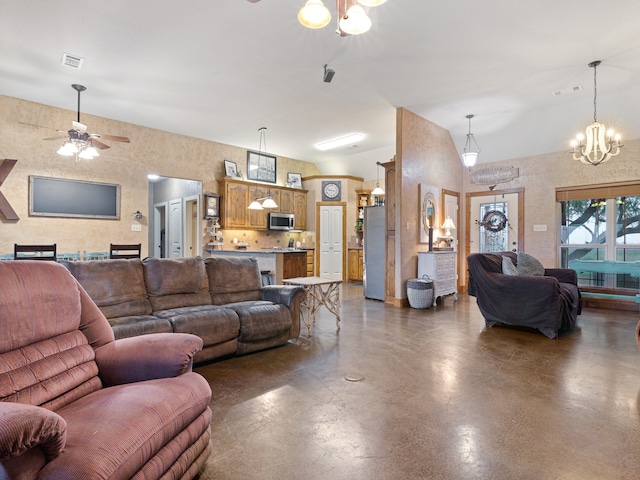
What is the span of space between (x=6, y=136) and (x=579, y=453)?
735 cm

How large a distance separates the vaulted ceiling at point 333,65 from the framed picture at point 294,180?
229 cm

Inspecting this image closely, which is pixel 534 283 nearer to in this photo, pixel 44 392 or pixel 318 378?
pixel 318 378

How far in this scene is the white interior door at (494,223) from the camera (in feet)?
22.4

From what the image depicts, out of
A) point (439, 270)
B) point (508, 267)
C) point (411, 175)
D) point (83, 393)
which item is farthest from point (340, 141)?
point (83, 393)

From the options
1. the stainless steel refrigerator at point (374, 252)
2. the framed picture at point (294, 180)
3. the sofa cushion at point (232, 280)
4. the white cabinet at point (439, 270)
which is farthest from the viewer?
the framed picture at point (294, 180)

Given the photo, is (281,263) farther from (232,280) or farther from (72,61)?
(72,61)

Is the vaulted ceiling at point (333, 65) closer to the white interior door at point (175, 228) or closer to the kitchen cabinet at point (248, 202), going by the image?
the kitchen cabinet at point (248, 202)

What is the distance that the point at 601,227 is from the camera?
599cm

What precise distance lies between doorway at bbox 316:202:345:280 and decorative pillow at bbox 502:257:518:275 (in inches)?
195

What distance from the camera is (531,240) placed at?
656cm

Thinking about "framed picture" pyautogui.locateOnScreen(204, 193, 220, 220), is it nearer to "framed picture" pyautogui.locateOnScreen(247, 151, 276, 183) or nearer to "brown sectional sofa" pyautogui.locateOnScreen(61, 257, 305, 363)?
"framed picture" pyautogui.locateOnScreen(247, 151, 276, 183)

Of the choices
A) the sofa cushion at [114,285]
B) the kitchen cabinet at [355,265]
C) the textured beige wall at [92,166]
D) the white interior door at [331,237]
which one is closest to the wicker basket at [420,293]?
the kitchen cabinet at [355,265]

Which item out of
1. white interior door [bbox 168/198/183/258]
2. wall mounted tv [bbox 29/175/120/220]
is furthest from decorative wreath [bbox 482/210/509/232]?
wall mounted tv [bbox 29/175/120/220]

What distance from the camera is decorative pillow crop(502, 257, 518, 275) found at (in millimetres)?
4371
